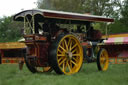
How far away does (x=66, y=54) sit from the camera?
31.8 feet

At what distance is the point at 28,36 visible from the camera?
366 inches

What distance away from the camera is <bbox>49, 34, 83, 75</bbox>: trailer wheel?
9.03m

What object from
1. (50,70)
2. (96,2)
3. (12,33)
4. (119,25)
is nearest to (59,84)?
(50,70)

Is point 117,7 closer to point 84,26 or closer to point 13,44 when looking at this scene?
point 13,44

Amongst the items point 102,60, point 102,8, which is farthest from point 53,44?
point 102,8

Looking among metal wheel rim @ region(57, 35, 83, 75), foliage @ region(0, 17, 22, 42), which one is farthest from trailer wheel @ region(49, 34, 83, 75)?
foliage @ region(0, 17, 22, 42)

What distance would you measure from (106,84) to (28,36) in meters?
3.75

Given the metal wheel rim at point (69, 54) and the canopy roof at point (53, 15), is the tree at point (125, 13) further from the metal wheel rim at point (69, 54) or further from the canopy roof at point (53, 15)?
the metal wheel rim at point (69, 54)

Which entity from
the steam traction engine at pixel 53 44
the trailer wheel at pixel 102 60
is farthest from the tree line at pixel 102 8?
the steam traction engine at pixel 53 44

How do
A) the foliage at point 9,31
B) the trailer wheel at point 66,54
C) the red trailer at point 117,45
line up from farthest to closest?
the foliage at point 9,31, the red trailer at point 117,45, the trailer wheel at point 66,54

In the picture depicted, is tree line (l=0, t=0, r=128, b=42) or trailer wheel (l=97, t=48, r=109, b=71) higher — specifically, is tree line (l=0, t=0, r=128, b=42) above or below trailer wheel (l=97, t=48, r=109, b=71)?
above

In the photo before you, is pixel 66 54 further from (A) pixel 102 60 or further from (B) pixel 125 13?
(B) pixel 125 13

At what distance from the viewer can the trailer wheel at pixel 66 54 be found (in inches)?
356

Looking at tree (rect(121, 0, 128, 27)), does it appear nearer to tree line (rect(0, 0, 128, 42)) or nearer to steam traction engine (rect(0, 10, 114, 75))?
tree line (rect(0, 0, 128, 42))
